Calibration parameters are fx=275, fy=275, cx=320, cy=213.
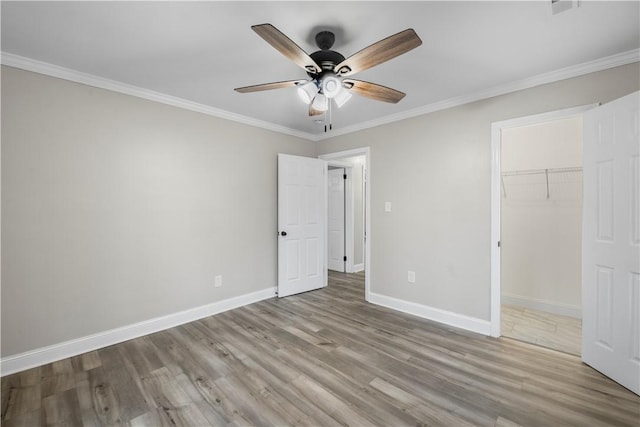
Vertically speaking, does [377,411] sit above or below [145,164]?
below

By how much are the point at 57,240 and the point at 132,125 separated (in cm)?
127

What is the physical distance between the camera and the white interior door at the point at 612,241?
1.95 metres

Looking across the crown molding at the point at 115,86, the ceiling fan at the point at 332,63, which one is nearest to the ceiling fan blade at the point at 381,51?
the ceiling fan at the point at 332,63

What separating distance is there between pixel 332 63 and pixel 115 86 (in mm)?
2250

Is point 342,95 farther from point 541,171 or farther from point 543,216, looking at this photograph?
point 543,216

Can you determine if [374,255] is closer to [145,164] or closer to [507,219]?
[507,219]

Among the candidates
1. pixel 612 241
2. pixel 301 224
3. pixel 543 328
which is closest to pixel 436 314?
pixel 543 328

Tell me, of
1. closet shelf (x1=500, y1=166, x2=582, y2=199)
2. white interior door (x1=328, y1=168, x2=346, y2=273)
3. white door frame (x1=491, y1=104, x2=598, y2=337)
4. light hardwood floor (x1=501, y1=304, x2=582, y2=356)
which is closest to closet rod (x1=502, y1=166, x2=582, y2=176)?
closet shelf (x1=500, y1=166, x2=582, y2=199)

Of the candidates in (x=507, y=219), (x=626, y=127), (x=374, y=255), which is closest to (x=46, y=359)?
(x=374, y=255)

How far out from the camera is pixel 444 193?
319 cm

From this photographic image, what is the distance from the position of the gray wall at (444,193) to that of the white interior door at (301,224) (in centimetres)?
93

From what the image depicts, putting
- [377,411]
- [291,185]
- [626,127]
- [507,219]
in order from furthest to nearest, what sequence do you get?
[291,185], [507,219], [626,127], [377,411]

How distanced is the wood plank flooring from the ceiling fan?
212 centimetres

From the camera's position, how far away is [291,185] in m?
4.10
